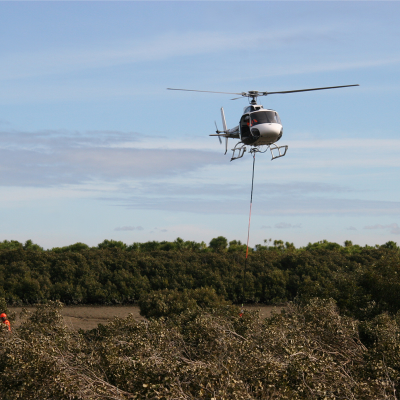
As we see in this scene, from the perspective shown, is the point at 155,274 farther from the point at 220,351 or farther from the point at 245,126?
the point at 220,351

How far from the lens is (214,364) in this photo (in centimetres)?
1327

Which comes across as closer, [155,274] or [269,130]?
[269,130]

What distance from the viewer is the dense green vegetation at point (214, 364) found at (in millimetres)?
12680

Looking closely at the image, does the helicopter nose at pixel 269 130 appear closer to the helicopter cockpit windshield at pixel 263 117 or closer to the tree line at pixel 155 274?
the helicopter cockpit windshield at pixel 263 117

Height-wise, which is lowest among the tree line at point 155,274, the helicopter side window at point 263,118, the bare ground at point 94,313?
the bare ground at point 94,313

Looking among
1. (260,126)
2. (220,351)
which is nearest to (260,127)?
(260,126)

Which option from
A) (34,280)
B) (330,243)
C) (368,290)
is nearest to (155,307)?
(368,290)

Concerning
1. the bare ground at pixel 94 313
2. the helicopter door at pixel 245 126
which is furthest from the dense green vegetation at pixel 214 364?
the bare ground at pixel 94 313

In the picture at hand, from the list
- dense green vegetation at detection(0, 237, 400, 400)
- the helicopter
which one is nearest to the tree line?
dense green vegetation at detection(0, 237, 400, 400)

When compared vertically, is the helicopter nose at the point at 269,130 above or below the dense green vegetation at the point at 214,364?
above

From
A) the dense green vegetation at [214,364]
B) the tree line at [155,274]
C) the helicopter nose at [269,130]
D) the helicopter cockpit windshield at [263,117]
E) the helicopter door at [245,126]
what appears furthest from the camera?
the tree line at [155,274]

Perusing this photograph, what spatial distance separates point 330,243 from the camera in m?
75.1

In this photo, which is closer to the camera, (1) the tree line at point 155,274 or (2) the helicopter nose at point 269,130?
(2) the helicopter nose at point 269,130

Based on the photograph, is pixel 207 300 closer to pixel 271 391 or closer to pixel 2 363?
pixel 2 363
